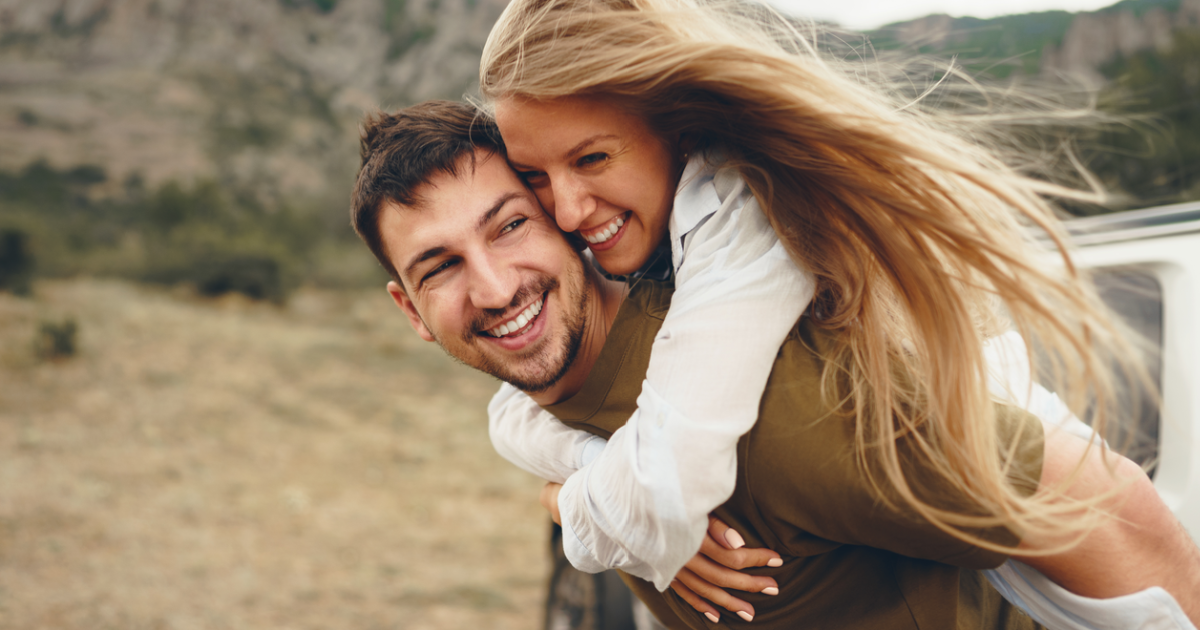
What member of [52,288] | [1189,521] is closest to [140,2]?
[52,288]

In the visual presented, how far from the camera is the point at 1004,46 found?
123 inches

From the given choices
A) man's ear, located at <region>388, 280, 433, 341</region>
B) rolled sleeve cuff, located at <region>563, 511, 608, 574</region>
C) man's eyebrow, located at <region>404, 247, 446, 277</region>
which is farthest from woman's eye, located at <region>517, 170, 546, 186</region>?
rolled sleeve cuff, located at <region>563, 511, 608, 574</region>

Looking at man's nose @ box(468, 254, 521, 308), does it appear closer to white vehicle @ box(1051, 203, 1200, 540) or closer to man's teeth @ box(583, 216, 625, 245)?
man's teeth @ box(583, 216, 625, 245)

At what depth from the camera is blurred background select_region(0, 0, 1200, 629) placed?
191 inches

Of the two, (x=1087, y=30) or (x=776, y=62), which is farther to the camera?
(x=1087, y=30)

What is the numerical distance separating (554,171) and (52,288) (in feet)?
54.6

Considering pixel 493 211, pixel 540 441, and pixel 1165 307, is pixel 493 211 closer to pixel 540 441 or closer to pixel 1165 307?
pixel 540 441

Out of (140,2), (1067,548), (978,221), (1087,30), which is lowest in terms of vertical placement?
(1067,548)

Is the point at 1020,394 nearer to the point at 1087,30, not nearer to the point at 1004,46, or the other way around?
the point at 1004,46

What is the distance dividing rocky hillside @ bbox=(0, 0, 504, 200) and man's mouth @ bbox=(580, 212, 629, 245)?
24198mm

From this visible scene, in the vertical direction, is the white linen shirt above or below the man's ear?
below

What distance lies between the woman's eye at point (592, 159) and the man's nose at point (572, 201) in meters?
0.05

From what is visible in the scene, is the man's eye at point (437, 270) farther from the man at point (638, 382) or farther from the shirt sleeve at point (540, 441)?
the shirt sleeve at point (540, 441)

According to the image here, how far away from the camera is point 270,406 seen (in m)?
9.65
